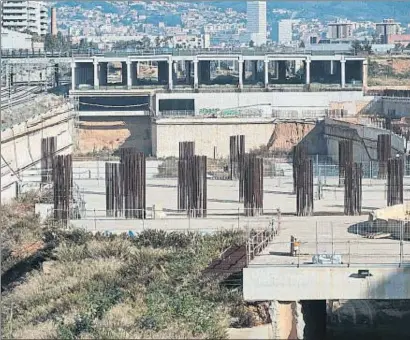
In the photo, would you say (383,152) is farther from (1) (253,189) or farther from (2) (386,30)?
(2) (386,30)

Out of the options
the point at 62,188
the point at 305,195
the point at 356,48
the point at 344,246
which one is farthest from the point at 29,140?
the point at 356,48

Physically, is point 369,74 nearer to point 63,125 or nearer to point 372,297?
point 63,125

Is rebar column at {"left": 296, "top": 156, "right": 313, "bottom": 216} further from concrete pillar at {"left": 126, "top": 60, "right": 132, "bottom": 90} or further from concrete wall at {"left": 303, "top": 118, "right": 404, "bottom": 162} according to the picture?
concrete pillar at {"left": 126, "top": 60, "right": 132, "bottom": 90}

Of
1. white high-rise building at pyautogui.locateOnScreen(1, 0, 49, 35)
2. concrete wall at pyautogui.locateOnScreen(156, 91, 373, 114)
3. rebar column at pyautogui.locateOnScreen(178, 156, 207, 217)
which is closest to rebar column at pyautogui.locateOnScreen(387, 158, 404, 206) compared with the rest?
rebar column at pyautogui.locateOnScreen(178, 156, 207, 217)

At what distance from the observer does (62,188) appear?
30.2 m

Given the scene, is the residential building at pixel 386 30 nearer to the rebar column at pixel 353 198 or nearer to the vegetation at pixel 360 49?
the vegetation at pixel 360 49

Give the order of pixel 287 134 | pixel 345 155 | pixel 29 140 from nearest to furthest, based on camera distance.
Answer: pixel 345 155
pixel 29 140
pixel 287 134

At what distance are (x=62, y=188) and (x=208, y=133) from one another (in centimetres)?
2923

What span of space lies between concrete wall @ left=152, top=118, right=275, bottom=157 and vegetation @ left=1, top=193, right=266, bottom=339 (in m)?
30.1

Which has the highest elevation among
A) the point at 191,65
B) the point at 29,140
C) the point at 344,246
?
the point at 191,65

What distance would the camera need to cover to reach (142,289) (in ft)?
70.2

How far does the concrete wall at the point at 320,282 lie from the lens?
2169cm

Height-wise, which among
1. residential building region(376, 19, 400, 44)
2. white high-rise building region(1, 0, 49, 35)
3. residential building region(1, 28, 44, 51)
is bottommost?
residential building region(1, 28, 44, 51)

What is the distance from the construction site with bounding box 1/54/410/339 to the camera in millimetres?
22078
